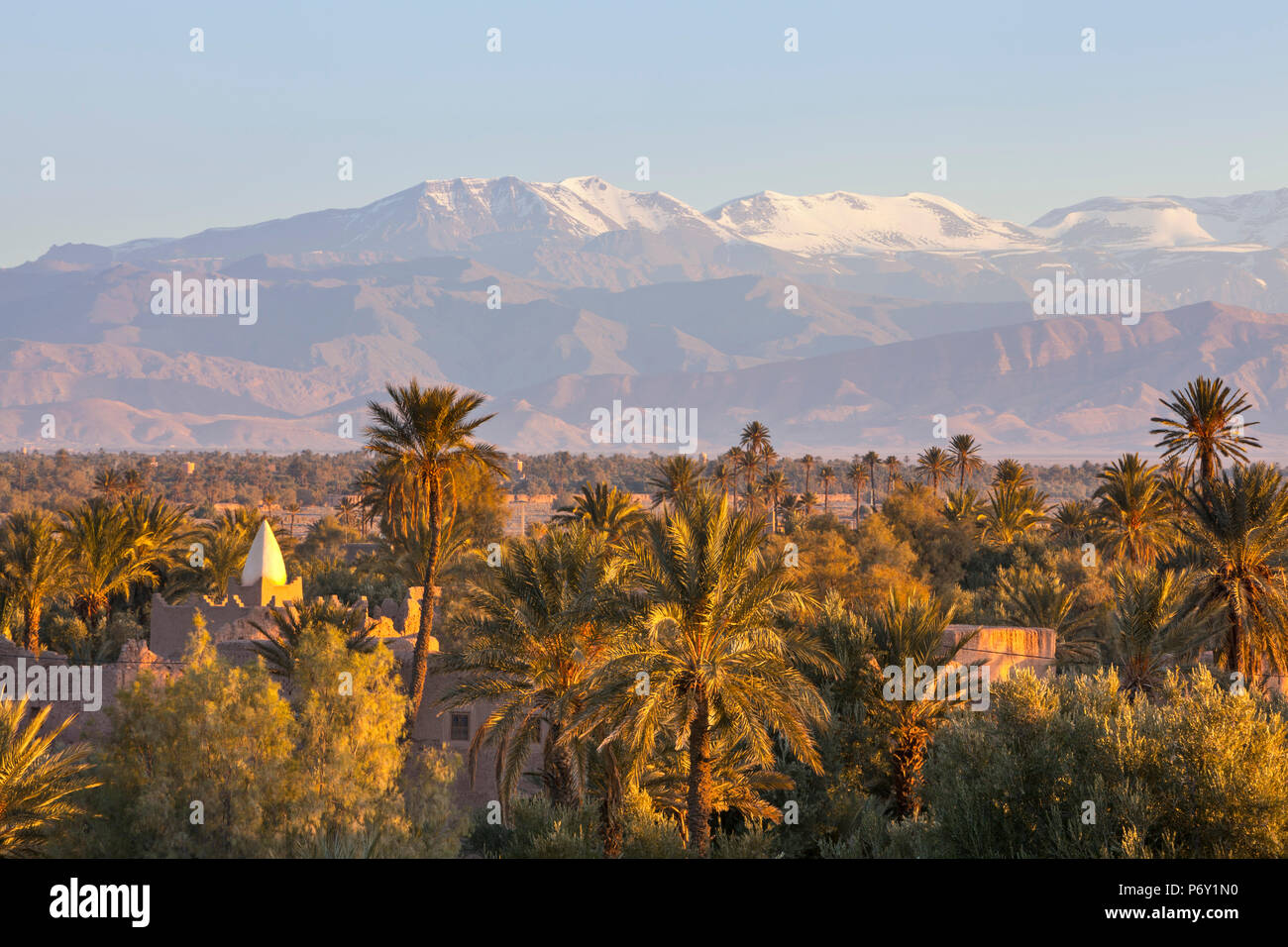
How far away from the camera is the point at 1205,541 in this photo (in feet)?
92.6

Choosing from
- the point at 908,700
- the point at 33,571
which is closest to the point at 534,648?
the point at 908,700

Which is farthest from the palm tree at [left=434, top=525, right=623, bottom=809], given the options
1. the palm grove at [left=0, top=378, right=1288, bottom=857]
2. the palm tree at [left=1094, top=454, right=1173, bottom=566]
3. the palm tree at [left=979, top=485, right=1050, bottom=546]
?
the palm tree at [left=979, top=485, right=1050, bottom=546]

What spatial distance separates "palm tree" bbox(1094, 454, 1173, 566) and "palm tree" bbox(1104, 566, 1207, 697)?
1756 centimetres

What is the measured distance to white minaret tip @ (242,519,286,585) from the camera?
38.1 m

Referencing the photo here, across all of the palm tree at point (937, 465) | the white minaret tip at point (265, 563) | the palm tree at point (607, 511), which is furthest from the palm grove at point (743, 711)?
the palm tree at point (937, 465)

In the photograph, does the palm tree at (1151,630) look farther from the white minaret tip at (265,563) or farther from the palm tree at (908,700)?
the white minaret tip at (265,563)

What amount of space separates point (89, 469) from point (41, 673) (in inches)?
5082

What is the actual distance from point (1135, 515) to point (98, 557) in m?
33.9

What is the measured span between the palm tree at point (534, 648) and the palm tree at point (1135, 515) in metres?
27.8

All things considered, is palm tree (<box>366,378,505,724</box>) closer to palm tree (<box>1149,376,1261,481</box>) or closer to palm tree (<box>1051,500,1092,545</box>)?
palm tree (<box>1149,376,1261,481</box>)

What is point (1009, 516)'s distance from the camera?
208 ft

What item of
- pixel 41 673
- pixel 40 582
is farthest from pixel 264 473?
pixel 41 673
